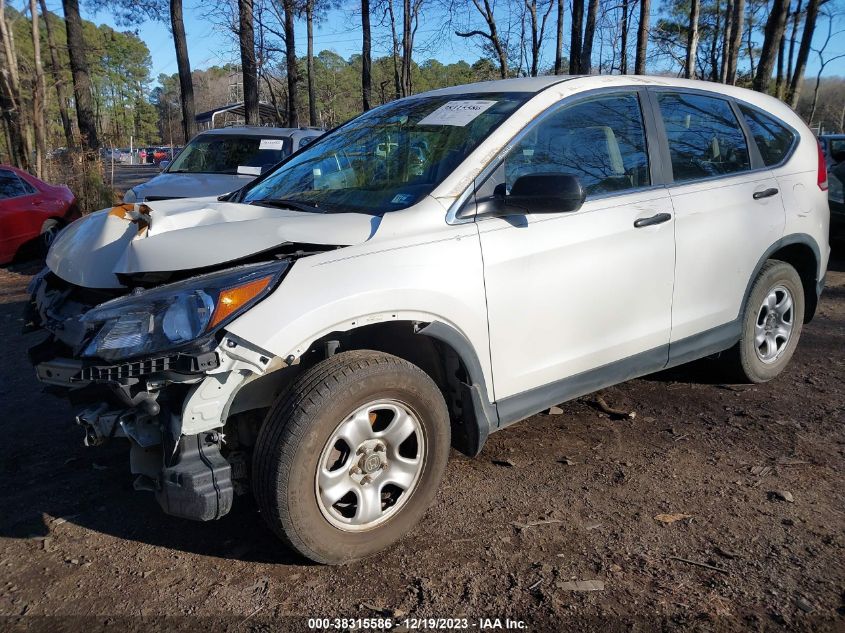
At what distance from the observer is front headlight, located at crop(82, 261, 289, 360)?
8.16 feet

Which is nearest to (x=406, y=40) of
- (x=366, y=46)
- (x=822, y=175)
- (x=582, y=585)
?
(x=366, y=46)

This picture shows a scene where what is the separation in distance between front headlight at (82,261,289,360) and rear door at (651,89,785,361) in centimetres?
233

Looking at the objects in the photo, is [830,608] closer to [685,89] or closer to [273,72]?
[685,89]

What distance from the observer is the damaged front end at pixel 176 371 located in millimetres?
2459

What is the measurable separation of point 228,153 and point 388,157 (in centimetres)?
742

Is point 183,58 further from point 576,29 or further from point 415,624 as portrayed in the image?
point 415,624

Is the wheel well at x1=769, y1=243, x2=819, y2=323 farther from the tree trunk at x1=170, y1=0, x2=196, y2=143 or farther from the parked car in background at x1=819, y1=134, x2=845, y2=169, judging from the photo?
the tree trunk at x1=170, y1=0, x2=196, y2=143

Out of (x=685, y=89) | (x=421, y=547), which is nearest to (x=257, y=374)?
(x=421, y=547)

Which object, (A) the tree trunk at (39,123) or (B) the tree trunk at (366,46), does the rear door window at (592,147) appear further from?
(B) the tree trunk at (366,46)

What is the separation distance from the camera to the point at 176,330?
8.16 ft

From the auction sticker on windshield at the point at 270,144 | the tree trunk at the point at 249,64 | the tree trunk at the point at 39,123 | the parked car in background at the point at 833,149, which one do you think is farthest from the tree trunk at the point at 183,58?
the parked car in background at the point at 833,149

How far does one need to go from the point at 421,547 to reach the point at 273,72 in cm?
2140

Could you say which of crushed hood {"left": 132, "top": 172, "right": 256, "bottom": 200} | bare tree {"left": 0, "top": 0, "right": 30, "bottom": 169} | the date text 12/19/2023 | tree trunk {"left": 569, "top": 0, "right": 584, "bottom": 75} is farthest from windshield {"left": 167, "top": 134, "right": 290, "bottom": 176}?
tree trunk {"left": 569, "top": 0, "right": 584, "bottom": 75}

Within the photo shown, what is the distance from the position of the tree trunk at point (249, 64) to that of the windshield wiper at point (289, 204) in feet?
52.4
